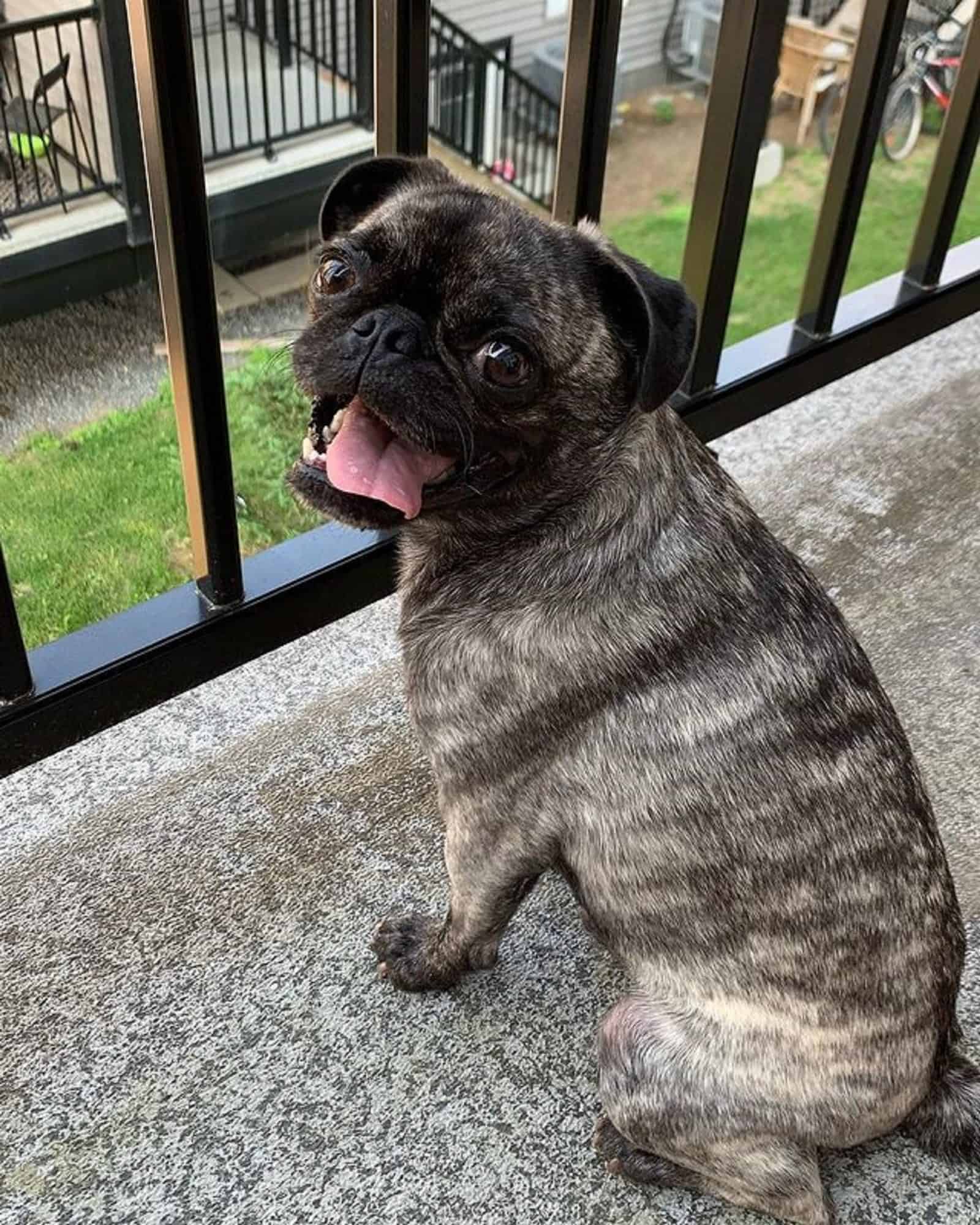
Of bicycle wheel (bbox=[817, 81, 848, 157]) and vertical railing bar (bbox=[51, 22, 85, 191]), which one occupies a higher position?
vertical railing bar (bbox=[51, 22, 85, 191])

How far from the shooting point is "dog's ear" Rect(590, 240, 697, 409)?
1.63 m

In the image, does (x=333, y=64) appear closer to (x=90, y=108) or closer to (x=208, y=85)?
(x=208, y=85)

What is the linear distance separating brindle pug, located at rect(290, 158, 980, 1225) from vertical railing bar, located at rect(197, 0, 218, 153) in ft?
22.6

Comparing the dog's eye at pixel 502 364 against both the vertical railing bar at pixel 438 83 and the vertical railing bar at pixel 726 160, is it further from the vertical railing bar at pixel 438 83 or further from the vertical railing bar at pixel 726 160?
the vertical railing bar at pixel 438 83

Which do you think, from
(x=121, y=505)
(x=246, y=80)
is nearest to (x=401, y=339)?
(x=121, y=505)

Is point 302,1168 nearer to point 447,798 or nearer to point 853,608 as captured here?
point 447,798

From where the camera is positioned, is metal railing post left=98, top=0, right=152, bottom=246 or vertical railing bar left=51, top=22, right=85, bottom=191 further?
vertical railing bar left=51, top=22, right=85, bottom=191

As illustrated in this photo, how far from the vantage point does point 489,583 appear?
189 centimetres

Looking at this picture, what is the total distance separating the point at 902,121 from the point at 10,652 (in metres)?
9.66

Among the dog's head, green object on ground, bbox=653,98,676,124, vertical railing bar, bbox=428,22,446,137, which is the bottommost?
green object on ground, bbox=653,98,676,124

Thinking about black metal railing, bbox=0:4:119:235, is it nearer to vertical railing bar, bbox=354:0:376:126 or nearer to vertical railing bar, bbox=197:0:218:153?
vertical railing bar, bbox=197:0:218:153

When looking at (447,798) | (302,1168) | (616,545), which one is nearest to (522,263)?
(616,545)

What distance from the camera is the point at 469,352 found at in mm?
1643

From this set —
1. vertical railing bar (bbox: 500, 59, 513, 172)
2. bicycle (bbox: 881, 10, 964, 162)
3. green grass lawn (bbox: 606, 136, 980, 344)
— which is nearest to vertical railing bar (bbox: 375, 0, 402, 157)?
green grass lawn (bbox: 606, 136, 980, 344)
